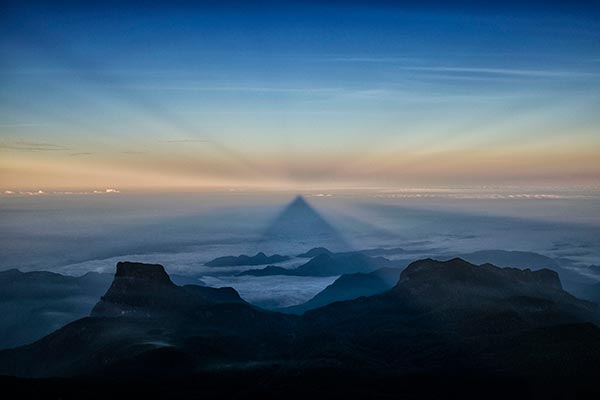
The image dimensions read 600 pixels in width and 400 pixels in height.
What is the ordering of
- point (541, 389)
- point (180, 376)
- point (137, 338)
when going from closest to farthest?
1. point (541, 389)
2. point (180, 376)
3. point (137, 338)

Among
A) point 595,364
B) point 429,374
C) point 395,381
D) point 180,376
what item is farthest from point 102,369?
point 595,364

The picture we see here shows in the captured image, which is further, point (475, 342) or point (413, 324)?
point (413, 324)

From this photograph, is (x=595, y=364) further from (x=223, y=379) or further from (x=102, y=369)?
(x=102, y=369)

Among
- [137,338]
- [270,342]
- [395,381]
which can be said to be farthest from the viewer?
[270,342]

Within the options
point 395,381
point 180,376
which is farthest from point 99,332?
point 395,381

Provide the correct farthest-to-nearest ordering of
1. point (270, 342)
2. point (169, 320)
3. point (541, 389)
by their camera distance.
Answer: point (169, 320) → point (270, 342) → point (541, 389)

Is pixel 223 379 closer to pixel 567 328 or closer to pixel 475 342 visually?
pixel 475 342

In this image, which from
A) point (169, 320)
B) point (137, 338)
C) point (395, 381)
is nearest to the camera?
point (395, 381)

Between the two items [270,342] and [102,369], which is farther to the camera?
[270,342]

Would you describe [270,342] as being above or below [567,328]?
below
